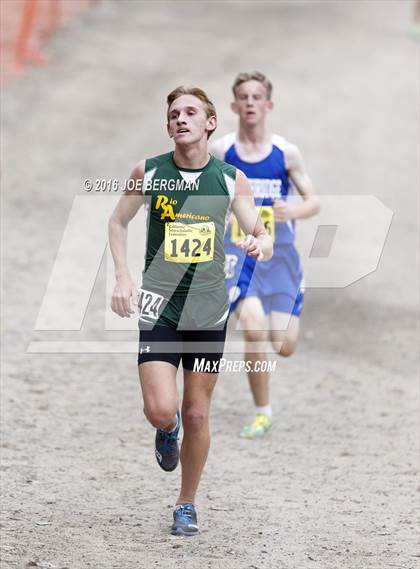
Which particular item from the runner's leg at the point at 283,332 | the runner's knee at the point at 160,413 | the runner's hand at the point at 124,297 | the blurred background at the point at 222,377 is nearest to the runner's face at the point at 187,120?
the runner's hand at the point at 124,297

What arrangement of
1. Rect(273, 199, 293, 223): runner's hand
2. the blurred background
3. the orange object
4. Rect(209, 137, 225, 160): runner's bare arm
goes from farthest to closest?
the orange object → Rect(209, 137, 225, 160): runner's bare arm → Rect(273, 199, 293, 223): runner's hand → the blurred background

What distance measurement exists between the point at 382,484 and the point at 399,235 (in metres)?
8.26

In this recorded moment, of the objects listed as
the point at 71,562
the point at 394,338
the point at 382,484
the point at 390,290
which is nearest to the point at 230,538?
the point at 71,562

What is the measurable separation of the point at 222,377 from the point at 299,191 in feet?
8.71

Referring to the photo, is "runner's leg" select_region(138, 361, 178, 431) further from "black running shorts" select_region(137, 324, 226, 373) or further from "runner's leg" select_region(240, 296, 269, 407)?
"runner's leg" select_region(240, 296, 269, 407)

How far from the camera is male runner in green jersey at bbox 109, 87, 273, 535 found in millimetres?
5902

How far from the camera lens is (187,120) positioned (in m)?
5.86

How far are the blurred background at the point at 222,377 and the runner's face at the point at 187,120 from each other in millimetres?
2108

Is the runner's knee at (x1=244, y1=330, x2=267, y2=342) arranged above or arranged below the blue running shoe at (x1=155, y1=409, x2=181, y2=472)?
above

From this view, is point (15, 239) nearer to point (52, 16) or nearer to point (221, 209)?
point (221, 209)

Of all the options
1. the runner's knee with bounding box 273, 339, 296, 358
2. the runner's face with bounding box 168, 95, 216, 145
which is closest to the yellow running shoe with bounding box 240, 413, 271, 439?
the runner's knee with bounding box 273, 339, 296, 358

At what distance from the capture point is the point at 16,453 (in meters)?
7.72
